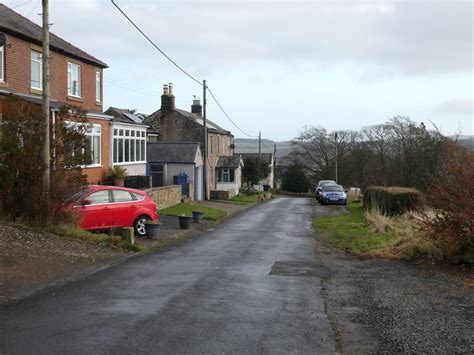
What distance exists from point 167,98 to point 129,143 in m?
25.3

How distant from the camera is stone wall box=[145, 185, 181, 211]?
2805 cm

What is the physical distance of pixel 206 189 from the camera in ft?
143

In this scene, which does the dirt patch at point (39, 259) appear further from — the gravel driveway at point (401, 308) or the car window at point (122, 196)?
the gravel driveway at point (401, 308)

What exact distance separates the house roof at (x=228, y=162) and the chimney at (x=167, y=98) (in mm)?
8288

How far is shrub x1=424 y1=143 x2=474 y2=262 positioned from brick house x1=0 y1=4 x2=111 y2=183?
11.4 metres

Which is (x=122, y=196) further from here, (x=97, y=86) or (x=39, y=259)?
(x=97, y=86)

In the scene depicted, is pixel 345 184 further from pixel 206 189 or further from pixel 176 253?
pixel 176 253

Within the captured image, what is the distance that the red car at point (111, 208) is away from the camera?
1549cm

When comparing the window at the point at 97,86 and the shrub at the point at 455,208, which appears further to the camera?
the window at the point at 97,86

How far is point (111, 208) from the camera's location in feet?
53.8

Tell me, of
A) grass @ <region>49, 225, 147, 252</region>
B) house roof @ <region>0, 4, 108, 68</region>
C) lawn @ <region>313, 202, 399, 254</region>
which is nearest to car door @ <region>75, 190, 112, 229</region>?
grass @ <region>49, 225, 147, 252</region>

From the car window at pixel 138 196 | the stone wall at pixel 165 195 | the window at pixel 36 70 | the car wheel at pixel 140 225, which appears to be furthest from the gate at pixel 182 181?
the car wheel at pixel 140 225

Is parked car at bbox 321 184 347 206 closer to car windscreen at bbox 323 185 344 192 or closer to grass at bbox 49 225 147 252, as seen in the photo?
car windscreen at bbox 323 185 344 192

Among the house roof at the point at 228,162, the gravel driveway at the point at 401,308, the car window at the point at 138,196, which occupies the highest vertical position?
the house roof at the point at 228,162
